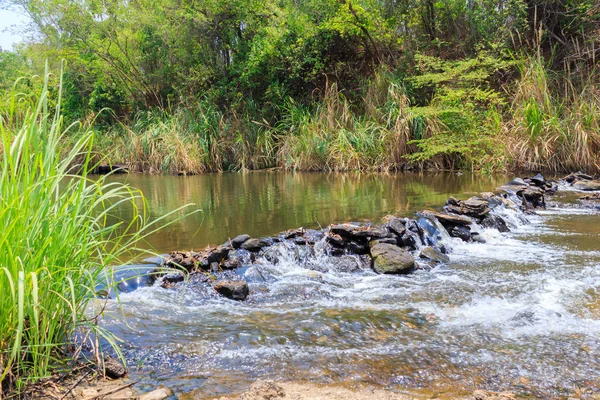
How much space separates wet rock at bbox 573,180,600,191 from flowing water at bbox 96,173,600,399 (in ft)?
10.5

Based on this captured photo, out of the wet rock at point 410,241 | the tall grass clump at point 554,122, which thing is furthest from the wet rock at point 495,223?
the tall grass clump at point 554,122

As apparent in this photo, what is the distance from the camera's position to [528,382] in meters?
2.36

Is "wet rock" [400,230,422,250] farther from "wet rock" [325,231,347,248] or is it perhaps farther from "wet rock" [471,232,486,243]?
"wet rock" [471,232,486,243]

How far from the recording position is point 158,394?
87.1 inches

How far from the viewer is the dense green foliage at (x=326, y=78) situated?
11.3 meters

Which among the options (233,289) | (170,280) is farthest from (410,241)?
(170,280)

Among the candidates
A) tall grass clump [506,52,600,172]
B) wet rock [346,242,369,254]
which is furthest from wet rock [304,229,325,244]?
tall grass clump [506,52,600,172]

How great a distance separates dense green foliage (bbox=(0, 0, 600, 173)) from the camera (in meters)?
11.3

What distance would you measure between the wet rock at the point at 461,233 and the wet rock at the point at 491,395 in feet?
12.5

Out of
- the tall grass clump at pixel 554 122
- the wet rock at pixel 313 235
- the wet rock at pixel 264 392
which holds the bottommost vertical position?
the wet rock at pixel 264 392

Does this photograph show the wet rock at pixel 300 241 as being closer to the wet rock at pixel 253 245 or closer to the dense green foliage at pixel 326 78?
the wet rock at pixel 253 245

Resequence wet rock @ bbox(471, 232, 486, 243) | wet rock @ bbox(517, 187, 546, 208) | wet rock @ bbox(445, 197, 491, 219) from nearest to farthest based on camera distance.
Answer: wet rock @ bbox(471, 232, 486, 243)
wet rock @ bbox(445, 197, 491, 219)
wet rock @ bbox(517, 187, 546, 208)

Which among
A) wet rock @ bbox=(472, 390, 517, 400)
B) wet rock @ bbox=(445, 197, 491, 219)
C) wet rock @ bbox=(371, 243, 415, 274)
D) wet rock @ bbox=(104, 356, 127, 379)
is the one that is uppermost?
wet rock @ bbox=(445, 197, 491, 219)

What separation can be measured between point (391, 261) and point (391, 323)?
1363 mm
